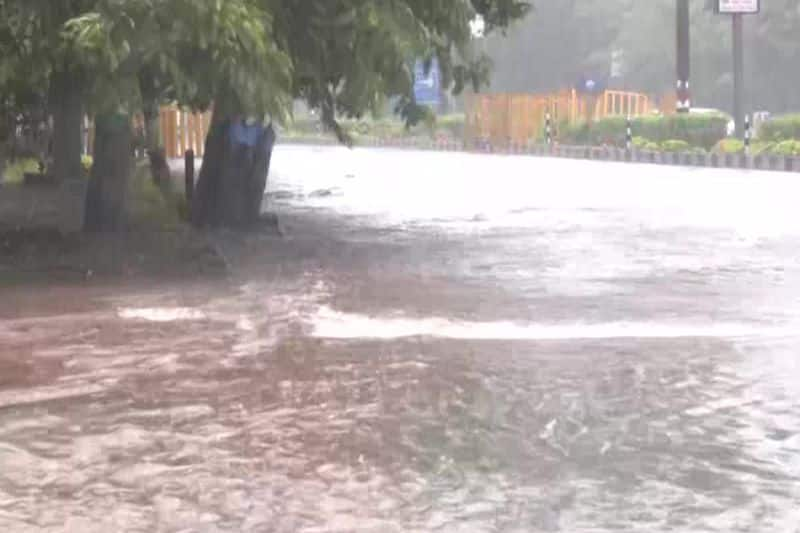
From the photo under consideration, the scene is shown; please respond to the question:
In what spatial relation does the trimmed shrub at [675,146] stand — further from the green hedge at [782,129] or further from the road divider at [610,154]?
the green hedge at [782,129]

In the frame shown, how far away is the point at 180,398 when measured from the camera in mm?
7336

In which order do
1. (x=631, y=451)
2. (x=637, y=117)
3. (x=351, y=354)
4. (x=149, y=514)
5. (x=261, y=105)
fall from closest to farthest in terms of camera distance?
(x=149, y=514) → (x=631, y=451) → (x=351, y=354) → (x=261, y=105) → (x=637, y=117)

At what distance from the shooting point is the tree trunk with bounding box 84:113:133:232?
14.0 metres

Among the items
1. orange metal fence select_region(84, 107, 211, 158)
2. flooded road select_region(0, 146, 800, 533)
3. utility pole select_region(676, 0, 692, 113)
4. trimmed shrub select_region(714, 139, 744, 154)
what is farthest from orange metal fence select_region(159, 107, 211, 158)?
flooded road select_region(0, 146, 800, 533)

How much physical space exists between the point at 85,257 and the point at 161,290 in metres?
2.02

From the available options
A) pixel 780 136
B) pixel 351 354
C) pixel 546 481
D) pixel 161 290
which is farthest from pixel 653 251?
pixel 780 136

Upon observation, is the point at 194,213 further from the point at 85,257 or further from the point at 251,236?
the point at 85,257

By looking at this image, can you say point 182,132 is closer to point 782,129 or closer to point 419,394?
point 782,129

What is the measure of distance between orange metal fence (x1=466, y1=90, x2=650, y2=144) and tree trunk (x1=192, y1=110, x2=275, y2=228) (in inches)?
948

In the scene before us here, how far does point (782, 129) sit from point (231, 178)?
19.0m

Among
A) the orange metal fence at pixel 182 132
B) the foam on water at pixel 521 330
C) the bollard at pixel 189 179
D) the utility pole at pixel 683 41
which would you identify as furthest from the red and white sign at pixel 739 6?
the foam on water at pixel 521 330

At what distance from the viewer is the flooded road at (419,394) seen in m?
5.45

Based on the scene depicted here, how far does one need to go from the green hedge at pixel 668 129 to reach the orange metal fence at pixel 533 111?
48.6 inches

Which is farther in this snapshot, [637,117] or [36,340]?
[637,117]
